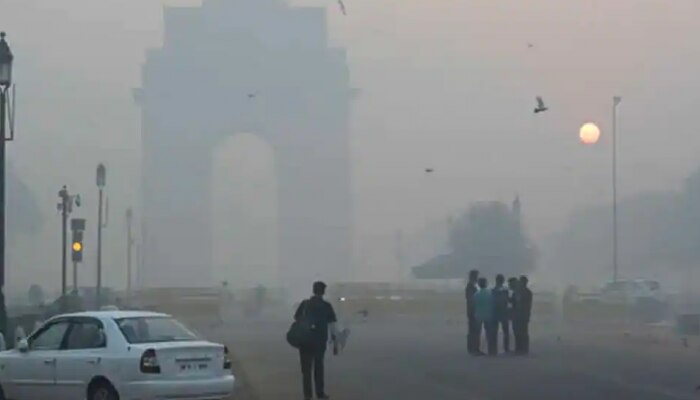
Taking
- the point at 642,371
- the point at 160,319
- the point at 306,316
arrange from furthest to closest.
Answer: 1. the point at 642,371
2. the point at 306,316
3. the point at 160,319

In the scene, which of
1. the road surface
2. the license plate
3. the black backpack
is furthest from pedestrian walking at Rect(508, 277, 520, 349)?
the license plate

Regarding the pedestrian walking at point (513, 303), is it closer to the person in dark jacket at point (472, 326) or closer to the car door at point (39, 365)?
the person in dark jacket at point (472, 326)

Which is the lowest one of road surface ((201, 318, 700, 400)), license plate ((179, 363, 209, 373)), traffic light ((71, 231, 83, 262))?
road surface ((201, 318, 700, 400))

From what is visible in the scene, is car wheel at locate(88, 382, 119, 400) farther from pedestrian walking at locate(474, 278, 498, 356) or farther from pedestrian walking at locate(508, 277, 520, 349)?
pedestrian walking at locate(508, 277, 520, 349)

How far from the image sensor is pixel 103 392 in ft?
59.9

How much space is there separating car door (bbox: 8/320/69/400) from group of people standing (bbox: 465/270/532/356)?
541 inches

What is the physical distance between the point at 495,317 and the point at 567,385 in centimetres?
813

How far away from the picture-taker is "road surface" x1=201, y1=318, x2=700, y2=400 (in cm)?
2267

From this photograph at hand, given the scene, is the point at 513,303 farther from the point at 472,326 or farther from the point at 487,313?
the point at 472,326

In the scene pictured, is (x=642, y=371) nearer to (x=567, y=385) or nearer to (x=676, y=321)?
(x=567, y=385)

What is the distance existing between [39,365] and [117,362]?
5.40 feet

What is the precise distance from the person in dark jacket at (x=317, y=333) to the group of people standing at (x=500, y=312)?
1112 centimetres

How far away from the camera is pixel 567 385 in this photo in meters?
23.7

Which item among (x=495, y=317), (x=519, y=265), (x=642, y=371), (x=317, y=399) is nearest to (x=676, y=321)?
(x=495, y=317)
